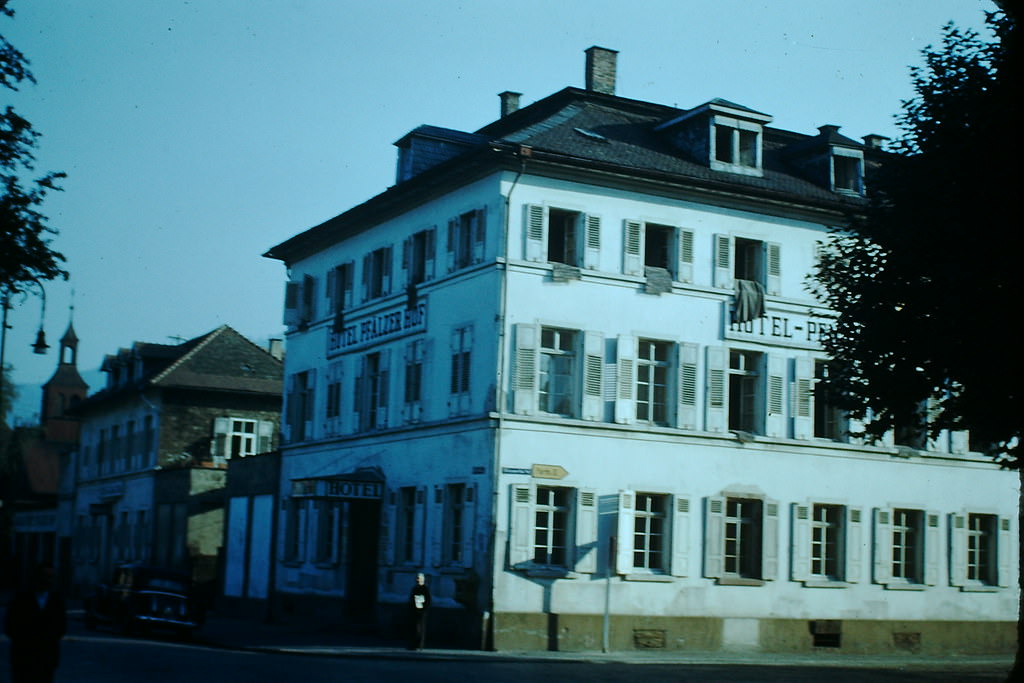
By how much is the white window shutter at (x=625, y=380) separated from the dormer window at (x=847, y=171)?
8.37 meters

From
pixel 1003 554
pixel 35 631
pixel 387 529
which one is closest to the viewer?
pixel 35 631

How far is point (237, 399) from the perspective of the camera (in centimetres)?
5753

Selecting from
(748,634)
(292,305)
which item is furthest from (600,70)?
(748,634)

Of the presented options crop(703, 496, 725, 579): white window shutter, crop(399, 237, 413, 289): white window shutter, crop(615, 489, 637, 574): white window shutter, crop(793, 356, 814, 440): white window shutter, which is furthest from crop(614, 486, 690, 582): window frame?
crop(399, 237, 413, 289): white window shutter

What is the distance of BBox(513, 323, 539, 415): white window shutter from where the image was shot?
31.0 m

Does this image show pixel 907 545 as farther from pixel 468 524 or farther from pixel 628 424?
pixel 468 524

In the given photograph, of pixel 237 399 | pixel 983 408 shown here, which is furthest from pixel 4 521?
pixel 983 408

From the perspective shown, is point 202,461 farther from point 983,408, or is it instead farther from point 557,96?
point 983,408

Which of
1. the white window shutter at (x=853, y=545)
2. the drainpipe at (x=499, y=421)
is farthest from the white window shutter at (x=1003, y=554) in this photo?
the drainpipe at (x=499, y=421)

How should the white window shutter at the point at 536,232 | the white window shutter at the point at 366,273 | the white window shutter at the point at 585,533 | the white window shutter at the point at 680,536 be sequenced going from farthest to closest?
the white window shutter at the point at 366,273, the white window shutter at the point at 680,536, the white window shutter at the point at 536,232, the white window shutter at the point at 585,533

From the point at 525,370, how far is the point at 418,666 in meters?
8.06

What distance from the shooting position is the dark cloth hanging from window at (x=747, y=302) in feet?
111

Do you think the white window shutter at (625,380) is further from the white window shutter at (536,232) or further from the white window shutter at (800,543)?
the white window shutter at (800,543)

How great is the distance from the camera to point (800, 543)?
3422 cm
